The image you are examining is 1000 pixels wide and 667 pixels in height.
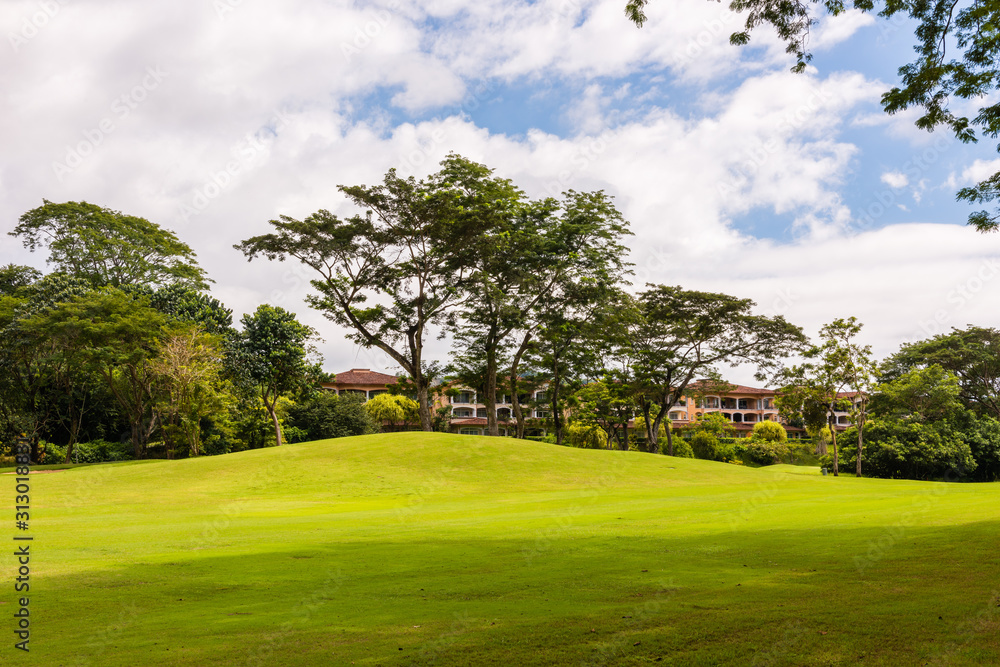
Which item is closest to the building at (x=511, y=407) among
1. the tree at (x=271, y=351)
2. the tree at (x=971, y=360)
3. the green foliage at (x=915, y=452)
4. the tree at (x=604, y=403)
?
the tree at (x=604, y=403)

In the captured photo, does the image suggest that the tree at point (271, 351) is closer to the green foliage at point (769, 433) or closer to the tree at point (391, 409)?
the tree at point (391, 409)

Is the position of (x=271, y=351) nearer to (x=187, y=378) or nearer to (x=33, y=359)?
(x=187, y=378)

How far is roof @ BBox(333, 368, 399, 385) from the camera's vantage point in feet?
337

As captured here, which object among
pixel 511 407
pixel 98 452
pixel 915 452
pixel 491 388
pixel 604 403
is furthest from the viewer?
pixel 511 407

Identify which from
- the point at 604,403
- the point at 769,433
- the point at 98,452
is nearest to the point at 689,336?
the point at 604,403

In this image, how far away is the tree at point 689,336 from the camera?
55.1 m

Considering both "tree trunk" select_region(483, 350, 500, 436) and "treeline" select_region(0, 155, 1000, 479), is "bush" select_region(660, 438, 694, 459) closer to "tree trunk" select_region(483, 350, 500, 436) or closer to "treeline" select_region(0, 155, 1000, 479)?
"treeline" select_region(0, 155, 1000, 479)

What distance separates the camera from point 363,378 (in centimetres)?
10450

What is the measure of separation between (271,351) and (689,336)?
108ft

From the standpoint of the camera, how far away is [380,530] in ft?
54.9

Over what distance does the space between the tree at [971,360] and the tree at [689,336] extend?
19.6 m

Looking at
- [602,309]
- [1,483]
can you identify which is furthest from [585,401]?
[1,483]

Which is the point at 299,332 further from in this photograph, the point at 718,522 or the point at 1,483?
the point at 718,522

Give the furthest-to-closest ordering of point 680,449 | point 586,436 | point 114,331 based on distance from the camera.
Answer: point 586,436 < point 680,449 < point 114,331
